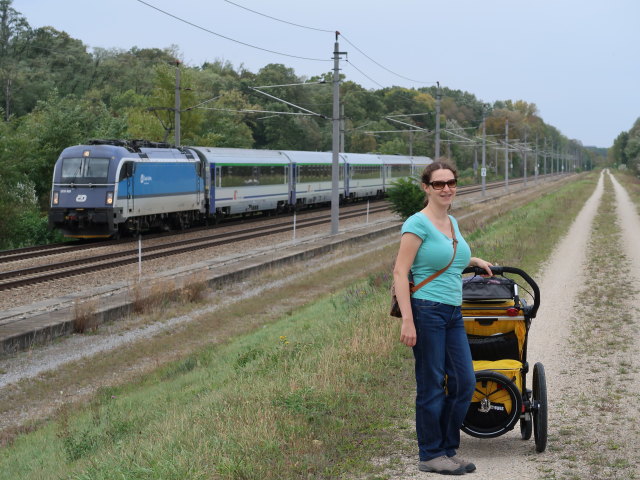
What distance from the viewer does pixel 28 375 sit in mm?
12133

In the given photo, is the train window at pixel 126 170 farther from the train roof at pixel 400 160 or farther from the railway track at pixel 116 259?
the train roof at pixel 400 160

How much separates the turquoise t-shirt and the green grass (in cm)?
121

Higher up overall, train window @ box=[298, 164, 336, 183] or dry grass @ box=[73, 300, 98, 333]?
train window @ box=[298, 164, 336, 183]

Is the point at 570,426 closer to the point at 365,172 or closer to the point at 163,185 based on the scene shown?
the point at 163,185

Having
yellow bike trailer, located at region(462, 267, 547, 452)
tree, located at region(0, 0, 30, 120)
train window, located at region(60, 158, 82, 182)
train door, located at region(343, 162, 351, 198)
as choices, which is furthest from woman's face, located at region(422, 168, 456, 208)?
tree, located at region(0, 0, 30, 120)

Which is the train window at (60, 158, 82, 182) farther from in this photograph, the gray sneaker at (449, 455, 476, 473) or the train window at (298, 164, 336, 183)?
the gray sneaker at (449, 455, 476, 473)

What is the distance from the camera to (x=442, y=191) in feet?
17.9

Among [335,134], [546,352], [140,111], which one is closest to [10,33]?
[140,111]

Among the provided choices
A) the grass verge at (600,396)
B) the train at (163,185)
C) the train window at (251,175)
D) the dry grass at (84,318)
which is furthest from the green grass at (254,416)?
the train window at (251,175)

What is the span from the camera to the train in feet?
Answer: 88.3

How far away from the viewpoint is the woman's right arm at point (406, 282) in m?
5.27

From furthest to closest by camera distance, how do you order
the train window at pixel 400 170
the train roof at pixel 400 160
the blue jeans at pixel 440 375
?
the train window at pixel 400 170, the train roof at pixel 400 160, the blue jeans at pixel 440 375

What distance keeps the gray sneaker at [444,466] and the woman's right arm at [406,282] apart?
0.79 meters

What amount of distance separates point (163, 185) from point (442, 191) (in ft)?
83.5
